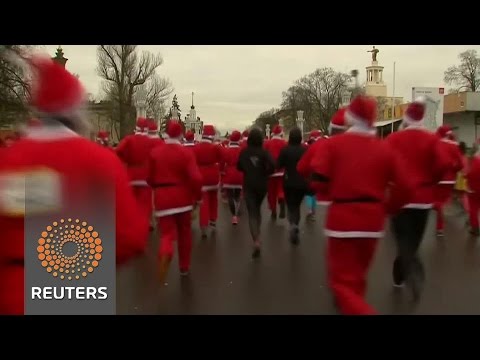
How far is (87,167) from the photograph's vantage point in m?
2.71

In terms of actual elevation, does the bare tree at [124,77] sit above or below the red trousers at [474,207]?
above

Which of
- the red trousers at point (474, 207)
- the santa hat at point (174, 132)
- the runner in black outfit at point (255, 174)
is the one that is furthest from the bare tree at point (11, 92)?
the red trousers at point (474, 207)

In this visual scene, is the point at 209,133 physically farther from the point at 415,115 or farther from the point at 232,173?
the point at 415,115

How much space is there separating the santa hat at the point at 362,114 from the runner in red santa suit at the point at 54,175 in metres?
2.32

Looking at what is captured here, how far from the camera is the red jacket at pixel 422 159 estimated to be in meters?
6.04

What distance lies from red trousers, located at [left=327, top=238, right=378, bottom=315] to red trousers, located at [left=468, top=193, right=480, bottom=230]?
6.51 metres

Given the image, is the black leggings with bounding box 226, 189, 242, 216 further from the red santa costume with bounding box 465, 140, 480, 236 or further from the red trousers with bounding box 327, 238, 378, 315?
the red trousers with bounding box 327, 238, 378, 315

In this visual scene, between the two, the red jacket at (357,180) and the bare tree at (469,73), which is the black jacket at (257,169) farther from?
the bare tree at (469,73)

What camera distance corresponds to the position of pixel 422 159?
239 inches

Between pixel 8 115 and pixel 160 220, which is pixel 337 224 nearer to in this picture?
pixel 160 220

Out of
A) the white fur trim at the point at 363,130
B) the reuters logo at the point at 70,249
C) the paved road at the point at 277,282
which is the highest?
the white fur trim at the point at 363,130

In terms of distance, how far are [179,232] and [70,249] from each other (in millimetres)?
4041

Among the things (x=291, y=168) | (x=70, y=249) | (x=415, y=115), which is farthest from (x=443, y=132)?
(x=70, y=249)

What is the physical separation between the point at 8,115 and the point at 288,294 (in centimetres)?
2540
